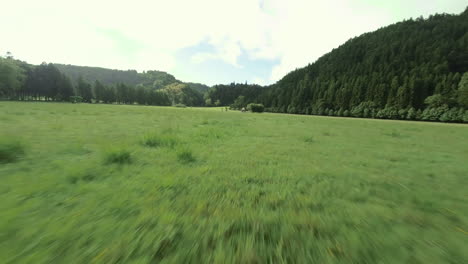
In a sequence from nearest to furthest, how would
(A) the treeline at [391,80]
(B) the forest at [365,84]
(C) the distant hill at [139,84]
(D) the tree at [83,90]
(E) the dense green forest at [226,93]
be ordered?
(A) the treeline at [391,80], (B) the forest at [365,84], (D) the tree at [83,90], (C) the distant hill at [139,84], (E) the dense green forest at [226,93]

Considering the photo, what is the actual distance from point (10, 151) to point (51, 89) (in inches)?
4035

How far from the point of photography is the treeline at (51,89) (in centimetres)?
5611

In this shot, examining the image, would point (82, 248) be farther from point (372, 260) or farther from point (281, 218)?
point (372, 260)

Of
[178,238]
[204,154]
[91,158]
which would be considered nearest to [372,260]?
[178,238]

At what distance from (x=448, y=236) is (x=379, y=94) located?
78.7 meters

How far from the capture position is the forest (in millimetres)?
52531

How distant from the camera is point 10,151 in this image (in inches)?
173

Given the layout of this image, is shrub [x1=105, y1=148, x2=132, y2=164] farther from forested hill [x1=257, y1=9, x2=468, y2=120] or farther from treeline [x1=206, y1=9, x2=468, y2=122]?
forested hill [x1=257, y1=9, x2=468, y2=120]

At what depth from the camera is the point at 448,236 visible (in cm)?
231

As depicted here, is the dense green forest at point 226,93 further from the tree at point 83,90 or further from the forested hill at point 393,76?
the tree at point 83,90

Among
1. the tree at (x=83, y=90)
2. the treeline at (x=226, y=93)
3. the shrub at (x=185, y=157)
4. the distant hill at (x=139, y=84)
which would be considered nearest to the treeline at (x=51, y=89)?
the tree at (x=83, y=90)

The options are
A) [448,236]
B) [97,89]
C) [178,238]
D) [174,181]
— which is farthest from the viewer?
[97,89]

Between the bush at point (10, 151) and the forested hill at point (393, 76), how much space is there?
67557 millimetres

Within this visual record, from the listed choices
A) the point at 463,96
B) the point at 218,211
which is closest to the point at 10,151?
the point at 218,211
